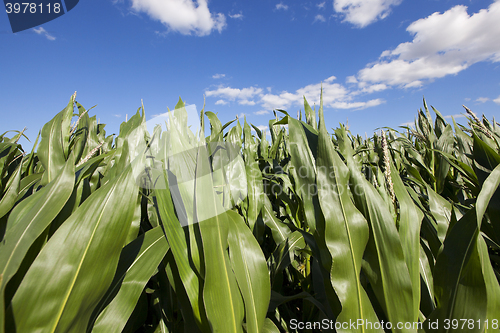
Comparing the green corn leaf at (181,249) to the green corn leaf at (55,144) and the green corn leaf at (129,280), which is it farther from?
the green corn leaf at (55,144)

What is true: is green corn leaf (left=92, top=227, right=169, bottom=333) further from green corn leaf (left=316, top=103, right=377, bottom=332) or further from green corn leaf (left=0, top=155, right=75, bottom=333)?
green corn leaf (left=316, top=103, right=377, bottom=332)

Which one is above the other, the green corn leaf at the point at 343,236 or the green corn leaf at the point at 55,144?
the green corn leaf at the point at 55,144

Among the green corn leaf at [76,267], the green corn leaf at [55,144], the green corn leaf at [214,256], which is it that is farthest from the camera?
the green corn leaf at [55,144]

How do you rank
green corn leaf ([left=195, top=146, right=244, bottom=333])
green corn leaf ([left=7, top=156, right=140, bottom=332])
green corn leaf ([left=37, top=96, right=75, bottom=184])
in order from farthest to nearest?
1. green corn leaf ([left=37, top=96, right=75, bottom=184])
2. green corn leaf ([left=195, top=146, right=244, bottom=333])
3. green corn leaf ([left=7, top=156, right=140, bottom=332])

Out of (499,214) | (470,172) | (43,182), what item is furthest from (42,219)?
(470,172)

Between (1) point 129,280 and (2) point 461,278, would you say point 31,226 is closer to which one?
(1) point 129,280

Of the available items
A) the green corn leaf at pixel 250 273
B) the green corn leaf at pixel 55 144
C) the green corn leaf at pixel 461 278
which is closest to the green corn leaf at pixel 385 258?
the green corn leaf at pixel 461 278

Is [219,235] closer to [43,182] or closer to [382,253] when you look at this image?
[382,253]

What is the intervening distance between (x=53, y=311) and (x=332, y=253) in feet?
2.21

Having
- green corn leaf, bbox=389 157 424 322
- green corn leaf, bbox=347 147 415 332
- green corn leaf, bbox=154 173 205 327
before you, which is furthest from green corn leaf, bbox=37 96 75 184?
green corn leaf, bbox=389 157 424 322

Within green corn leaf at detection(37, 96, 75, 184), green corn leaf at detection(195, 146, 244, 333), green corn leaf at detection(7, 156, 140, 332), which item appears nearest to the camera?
green corn leaf at detection(7, 156, 140, 332)

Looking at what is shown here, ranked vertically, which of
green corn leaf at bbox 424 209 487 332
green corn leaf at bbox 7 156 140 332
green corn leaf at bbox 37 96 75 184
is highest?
green corn leaf at bbox 37 96 75 184

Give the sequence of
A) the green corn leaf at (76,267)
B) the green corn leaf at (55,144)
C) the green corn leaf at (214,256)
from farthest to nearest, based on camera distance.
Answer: the green corn leaf at (55,144) → the green corn leaf at (214,256) → the green corn leaf at (76,267)

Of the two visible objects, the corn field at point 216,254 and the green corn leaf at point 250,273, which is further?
the green corn leaf at point 250,273
